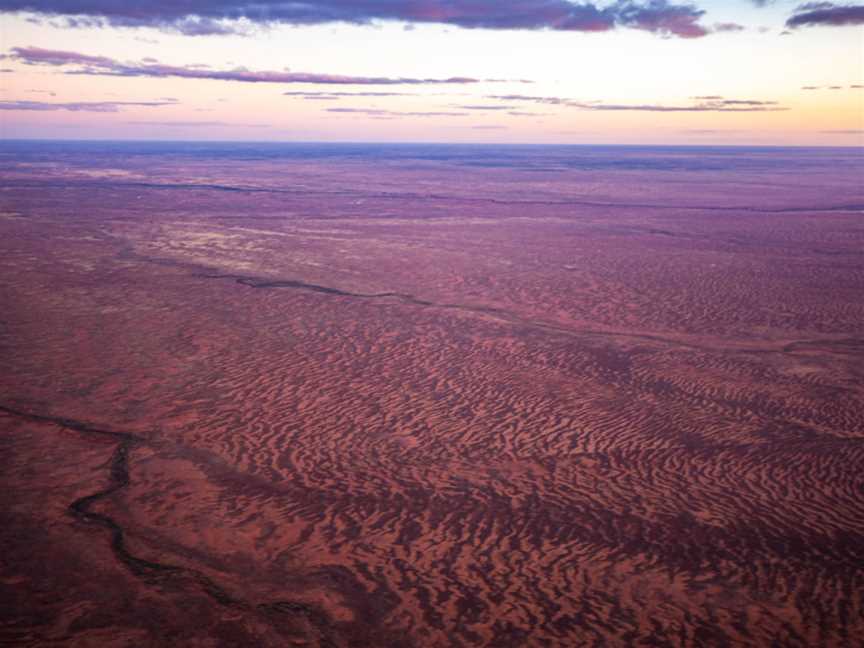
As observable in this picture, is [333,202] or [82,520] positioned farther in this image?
[333,202]

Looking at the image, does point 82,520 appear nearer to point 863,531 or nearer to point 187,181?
point 863,531

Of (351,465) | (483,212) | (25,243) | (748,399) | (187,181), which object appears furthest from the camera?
(187,181)

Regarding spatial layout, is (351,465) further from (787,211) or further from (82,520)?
(787,211)

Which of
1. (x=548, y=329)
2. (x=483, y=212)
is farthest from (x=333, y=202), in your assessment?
(x=548, y=329)

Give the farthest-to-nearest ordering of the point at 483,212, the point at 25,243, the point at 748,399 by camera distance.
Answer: the point at 483,212, the point at 25,243, the point at 748,399

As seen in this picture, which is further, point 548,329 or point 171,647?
point 548,329

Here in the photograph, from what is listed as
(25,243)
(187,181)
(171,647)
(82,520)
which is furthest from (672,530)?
(187,181)
